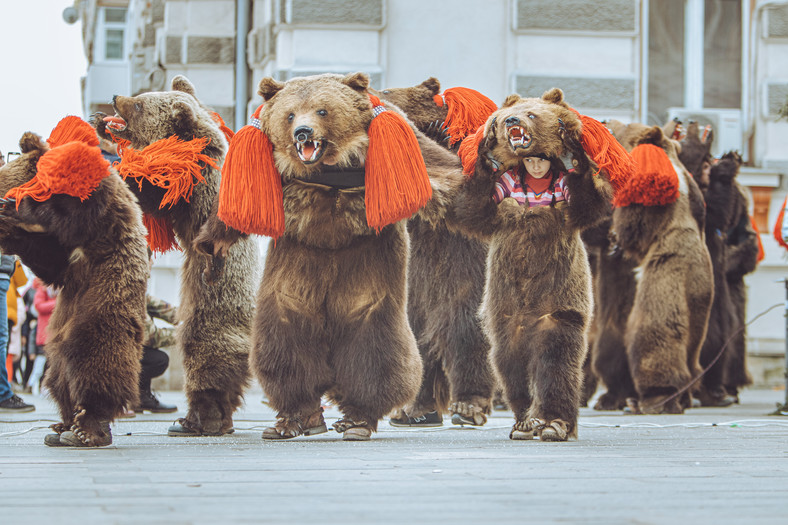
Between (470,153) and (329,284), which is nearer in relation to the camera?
(329,284)

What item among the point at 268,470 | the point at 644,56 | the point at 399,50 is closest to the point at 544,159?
the point at 268,470

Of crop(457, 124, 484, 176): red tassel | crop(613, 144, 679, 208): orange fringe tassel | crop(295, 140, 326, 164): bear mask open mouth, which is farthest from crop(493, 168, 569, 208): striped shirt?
crop(613, 144, 679, 208): orange fringe tassel

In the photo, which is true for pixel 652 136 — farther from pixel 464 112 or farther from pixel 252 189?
pixel 252 189

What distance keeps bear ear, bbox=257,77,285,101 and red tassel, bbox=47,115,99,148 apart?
34.1 inches

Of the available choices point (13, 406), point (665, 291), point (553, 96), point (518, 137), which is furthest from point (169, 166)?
point (665, 291)

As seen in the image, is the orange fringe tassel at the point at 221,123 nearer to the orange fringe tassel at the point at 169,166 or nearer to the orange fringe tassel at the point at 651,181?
the orange fringe tassel at the point at 169,166

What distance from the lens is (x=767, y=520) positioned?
355cm

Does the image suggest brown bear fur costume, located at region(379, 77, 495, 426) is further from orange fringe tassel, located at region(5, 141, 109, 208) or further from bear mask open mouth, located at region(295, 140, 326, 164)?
orange fringe tassel, located at region(5, 141, 109, 208)

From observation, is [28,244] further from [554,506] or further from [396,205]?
[554,506]

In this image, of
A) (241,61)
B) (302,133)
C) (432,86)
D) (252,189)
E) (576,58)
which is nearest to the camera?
(302,133)

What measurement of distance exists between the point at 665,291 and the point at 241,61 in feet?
22.6

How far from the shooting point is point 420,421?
7.58 meters

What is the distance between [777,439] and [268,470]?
3.17m

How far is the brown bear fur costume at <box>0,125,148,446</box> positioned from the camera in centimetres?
570
